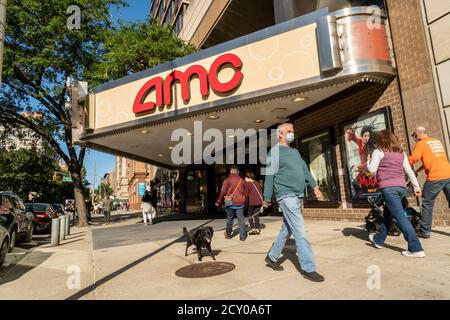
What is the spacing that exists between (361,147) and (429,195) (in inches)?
133

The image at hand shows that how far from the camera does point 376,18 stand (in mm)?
8258

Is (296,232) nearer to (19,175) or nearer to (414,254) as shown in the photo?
(414,254)

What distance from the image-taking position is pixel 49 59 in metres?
17.5

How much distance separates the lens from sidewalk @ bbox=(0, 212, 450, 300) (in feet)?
11.3

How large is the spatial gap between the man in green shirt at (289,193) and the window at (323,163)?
18.7 ft

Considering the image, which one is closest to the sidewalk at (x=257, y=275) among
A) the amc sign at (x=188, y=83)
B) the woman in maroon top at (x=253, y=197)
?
the woman in maroon top at (x=253, y=197)

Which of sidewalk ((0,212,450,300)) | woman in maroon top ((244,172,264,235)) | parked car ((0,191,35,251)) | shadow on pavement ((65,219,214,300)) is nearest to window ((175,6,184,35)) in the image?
parked car ((0,191,35,251))

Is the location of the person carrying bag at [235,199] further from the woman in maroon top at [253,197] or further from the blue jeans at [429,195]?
the blue jeans at [429,195]

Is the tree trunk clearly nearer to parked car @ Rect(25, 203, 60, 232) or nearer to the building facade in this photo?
parked car @ Rect(25, 203, 60, 232)

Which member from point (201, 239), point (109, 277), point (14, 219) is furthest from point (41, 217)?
point (201, 239)
